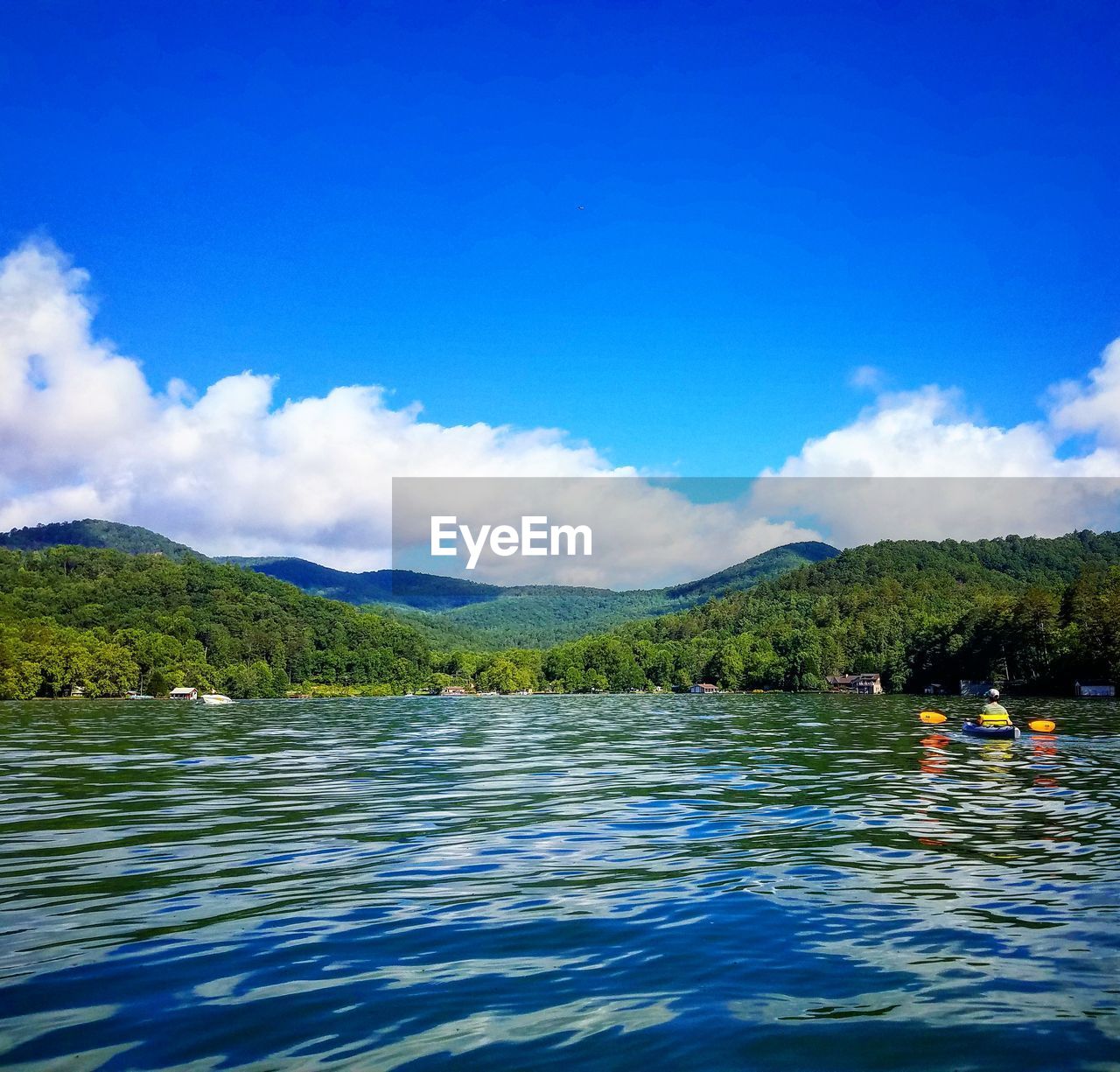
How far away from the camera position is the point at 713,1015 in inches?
330

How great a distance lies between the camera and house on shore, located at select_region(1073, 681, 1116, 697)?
382 feet

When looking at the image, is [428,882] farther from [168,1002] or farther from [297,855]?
[168,1002]

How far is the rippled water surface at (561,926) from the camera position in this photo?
25.6ft

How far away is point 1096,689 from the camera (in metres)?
118

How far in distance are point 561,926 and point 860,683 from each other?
610ft

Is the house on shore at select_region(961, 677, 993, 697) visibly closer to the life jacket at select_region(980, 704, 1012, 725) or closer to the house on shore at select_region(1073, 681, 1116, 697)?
the house on shore at select_region(1073, 681, 1116, 697)

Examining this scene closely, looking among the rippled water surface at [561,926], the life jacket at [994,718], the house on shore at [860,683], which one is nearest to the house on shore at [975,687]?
the house on shore at [860,683]

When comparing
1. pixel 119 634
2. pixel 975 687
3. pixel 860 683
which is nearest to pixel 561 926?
pixel 975 687

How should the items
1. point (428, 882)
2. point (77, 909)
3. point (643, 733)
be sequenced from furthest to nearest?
point (643, 733) → point (428, 882) → point (77, 909)

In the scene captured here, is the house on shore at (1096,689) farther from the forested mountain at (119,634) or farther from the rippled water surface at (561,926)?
the forested mountain at (119,634)

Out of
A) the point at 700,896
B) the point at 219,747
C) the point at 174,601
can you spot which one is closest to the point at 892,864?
the point at 700,896

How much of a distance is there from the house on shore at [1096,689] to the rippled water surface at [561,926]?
107 m

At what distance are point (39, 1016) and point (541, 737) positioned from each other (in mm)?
43878

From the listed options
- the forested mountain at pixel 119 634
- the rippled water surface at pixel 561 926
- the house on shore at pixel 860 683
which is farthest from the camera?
the house on shore at pixel 860 683
